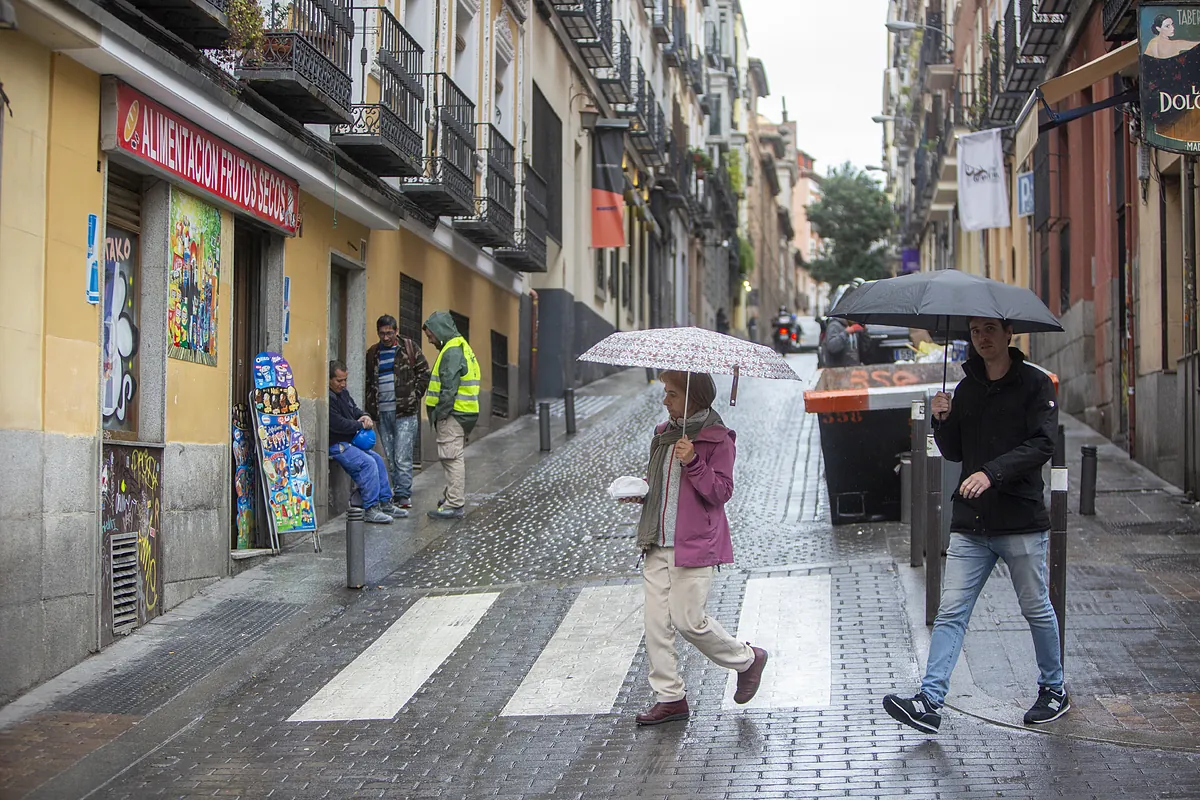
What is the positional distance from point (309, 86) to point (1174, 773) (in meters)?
8.17

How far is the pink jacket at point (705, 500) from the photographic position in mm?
6699

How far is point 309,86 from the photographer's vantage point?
37.1 feet

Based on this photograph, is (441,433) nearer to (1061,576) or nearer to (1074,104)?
(1061,576)

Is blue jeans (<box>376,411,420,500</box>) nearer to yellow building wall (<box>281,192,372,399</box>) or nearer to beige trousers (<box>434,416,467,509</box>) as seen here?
beige trousers (<box>434,416,467,509</box>)

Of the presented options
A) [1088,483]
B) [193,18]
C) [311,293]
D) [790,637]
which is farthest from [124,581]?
[1088,483]

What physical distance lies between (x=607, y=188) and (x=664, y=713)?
21435 mm

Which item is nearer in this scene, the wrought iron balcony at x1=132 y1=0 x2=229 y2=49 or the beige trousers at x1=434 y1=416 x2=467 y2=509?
the wrought iron balcony at x1=132 y1=0 x2=229 y2=49

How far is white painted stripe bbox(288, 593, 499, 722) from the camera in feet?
24.1

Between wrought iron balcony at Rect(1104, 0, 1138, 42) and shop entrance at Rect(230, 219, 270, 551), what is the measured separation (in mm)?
7677

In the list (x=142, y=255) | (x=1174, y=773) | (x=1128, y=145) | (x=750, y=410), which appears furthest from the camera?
(x=750, y=410)

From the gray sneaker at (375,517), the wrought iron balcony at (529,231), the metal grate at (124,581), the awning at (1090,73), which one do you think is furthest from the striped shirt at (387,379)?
the awning at (1090,73)

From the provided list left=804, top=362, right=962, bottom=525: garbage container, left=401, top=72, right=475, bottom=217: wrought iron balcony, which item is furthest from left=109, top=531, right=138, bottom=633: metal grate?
left=401, top=72, right=475, bottom=217: wrought iron balcony

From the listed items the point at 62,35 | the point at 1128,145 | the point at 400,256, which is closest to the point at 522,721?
→ the point at 62,35

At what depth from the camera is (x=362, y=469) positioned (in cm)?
1256
